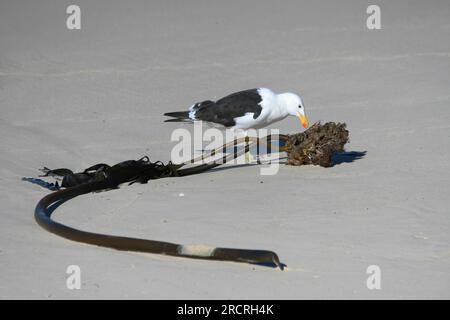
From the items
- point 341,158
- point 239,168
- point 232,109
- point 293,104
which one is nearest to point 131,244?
point 239,168

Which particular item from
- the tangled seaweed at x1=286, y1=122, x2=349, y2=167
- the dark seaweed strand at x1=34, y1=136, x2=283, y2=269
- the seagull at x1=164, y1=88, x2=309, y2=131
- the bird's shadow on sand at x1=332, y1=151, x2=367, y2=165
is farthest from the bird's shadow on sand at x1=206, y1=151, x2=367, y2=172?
the dark seaweed strand at x1=34, y1=136, x2=283, y2=269

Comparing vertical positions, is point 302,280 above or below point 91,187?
below

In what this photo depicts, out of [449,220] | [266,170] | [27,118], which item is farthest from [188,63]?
[449,220]

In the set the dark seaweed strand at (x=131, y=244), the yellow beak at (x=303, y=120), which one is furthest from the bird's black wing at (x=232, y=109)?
the dark seaweed strand at (x=131, y=244)

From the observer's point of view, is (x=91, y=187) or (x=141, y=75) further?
(x=141, y=75)

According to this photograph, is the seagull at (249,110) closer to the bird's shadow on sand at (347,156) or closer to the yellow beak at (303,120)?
the yellow beak at (303,120)

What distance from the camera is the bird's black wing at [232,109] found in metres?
7.12

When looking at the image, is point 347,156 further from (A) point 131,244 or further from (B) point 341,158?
(A) point 131,244

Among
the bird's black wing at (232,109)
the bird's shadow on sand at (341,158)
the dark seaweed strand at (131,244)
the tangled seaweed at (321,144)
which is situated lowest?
the dark seaweed strand at (131,244)

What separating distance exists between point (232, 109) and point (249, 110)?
14 centimetres

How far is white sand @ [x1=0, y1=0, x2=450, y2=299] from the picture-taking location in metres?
4.05

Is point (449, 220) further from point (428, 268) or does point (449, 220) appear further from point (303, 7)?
point (303, 7)

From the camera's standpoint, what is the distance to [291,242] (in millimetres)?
4547

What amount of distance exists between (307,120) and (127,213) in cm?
269
